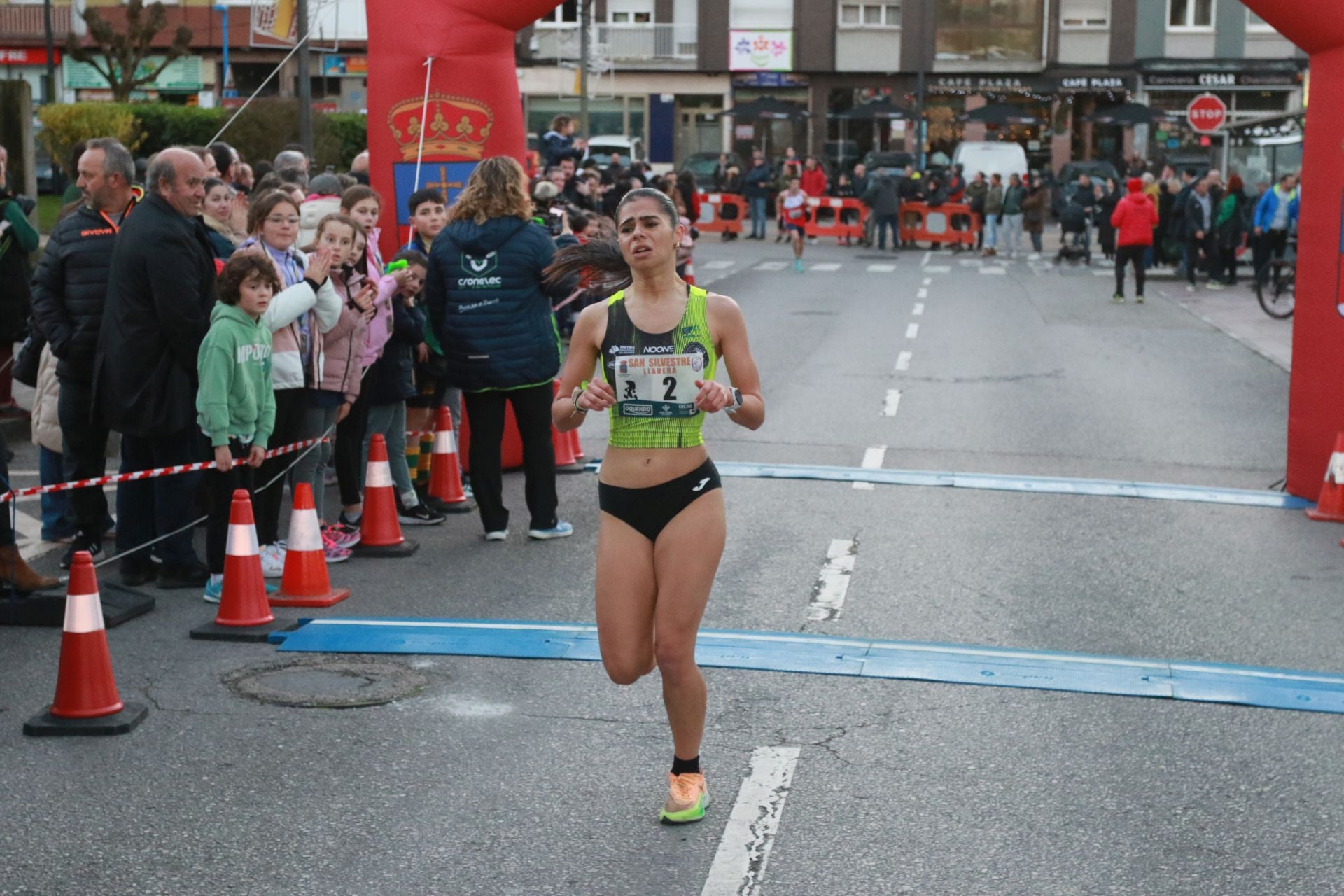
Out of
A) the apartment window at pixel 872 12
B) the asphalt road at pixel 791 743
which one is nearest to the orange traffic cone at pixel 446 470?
the asphalt road at pixel 791 743

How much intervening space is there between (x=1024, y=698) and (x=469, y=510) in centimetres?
482

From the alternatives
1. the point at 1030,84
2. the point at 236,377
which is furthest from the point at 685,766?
the point at 1030,84

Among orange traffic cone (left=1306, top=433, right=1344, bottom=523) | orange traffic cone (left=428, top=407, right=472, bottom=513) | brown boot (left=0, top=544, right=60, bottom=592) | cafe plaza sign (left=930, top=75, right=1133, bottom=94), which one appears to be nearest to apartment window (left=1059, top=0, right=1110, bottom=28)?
cafe plaza sign (left=930, top=75, right=1133, bottom=94)

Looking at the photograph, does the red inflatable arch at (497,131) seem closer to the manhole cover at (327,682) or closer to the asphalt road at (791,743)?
the asphalt road at (791,743)

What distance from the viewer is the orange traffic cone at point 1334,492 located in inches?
410

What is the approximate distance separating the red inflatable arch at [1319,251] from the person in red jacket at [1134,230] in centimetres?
1420

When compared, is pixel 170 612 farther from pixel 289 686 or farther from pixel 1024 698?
pixel 1024 698

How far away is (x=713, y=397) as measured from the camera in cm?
520

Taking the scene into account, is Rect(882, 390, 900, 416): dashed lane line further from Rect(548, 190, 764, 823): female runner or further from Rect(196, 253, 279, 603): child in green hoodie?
Rect(548, 190, 764, 823): female runner

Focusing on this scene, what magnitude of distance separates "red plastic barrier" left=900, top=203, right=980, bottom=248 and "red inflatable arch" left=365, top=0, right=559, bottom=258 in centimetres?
2834

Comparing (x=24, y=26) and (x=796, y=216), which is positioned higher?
(x=24, y=26)

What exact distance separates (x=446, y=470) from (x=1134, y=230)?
17519 millimetres

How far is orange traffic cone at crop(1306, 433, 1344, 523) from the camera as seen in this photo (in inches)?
410

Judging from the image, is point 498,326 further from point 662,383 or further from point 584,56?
point 584,56
